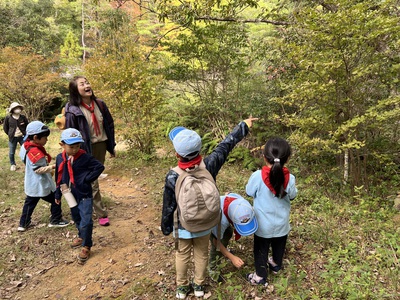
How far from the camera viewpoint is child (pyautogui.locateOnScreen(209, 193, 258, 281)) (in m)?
2.85

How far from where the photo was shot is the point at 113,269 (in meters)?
3.64

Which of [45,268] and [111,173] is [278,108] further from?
[45,268]

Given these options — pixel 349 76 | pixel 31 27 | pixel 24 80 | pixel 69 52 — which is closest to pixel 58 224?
pixel 349 76

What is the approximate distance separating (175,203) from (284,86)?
4.03 meters

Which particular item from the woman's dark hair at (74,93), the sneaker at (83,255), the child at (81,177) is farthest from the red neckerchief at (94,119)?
the sneaker at (83,255)

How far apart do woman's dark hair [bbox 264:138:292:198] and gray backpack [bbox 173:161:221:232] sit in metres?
0.58

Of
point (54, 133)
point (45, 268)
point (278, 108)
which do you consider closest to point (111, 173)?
point (45, 268)

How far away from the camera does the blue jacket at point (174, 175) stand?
2701 mm

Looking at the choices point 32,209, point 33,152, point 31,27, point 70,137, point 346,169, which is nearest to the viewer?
point 70,137

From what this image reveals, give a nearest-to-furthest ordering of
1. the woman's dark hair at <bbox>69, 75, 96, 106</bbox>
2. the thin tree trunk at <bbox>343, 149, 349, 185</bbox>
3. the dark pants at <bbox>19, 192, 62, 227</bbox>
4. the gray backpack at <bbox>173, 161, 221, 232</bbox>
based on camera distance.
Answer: the gray backpack at <bbox>173, 161, 221, 232</bbox> < the woman's dark hair at <bbox>69, 75, 96, 106</bbox> < the dark pants at <bbox>19, 192, 62, 227</bbox> < the thin tree trunk at <bbox>343, 149, 349, 185</bbox>

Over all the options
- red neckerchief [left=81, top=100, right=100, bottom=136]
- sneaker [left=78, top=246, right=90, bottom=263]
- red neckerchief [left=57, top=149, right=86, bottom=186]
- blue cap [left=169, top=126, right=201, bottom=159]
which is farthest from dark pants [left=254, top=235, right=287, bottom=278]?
red neckerchief [left=81, top=100, right=100, bottom=136]

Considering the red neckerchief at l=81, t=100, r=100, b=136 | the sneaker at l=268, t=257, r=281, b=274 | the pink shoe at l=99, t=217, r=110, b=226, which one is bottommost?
the pink shoe at l=99, t=217, r=110, b=226

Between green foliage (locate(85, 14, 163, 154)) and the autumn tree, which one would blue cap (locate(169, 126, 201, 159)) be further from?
the autumn tree

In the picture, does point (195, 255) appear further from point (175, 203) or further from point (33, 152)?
point (33, 152)
